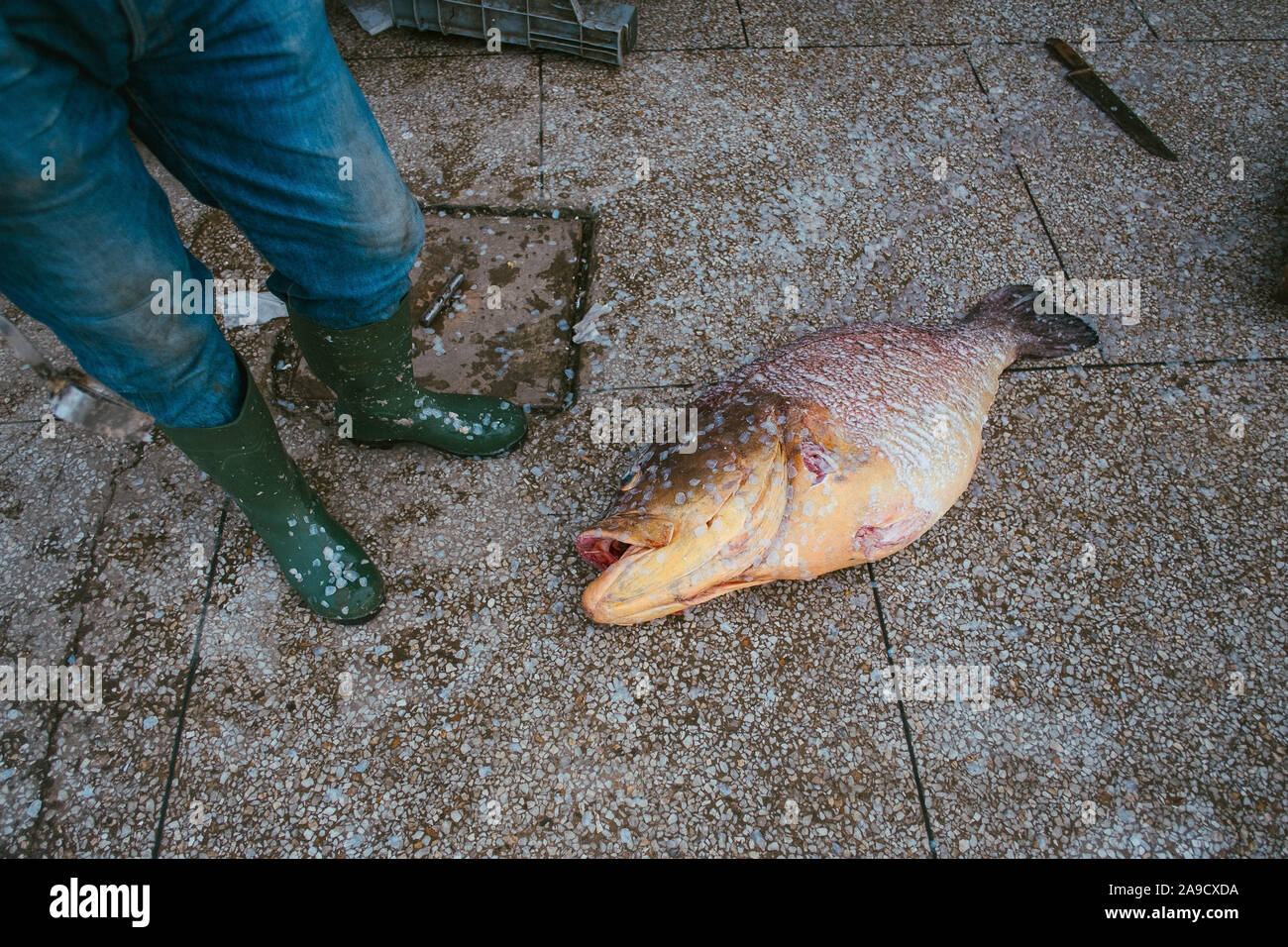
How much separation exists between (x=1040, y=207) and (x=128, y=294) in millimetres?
3404

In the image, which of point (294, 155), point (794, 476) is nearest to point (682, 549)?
point (794, 476)

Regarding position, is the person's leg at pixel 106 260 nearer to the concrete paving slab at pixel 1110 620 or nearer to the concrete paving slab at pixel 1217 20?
the concrete paving slab at pixel 1110 620

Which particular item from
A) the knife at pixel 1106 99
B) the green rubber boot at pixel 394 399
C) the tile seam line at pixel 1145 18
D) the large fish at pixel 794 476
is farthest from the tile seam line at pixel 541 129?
the tile seam line at pixel 1145 18

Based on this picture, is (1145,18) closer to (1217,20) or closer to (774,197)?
(1217,20)

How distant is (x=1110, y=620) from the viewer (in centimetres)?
238

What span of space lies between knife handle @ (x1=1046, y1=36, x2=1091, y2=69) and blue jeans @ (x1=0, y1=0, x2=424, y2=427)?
11.9 ft

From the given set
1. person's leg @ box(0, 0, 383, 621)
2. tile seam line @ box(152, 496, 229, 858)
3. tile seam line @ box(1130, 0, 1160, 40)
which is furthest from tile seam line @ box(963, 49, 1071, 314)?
tile seam line @ box(152, 496, 229, 858)

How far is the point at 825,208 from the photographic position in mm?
3389

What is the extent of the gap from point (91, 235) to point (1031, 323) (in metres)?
2.83

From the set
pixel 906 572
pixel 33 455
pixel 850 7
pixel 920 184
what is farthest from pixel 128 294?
pixel 850 7

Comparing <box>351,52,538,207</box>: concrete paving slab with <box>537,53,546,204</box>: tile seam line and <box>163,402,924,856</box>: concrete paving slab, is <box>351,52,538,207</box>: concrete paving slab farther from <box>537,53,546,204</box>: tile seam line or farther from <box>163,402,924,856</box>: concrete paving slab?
<box>163,402,924,856</box>: concrete paving slab

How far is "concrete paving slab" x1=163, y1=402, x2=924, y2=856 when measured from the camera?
2045 mm

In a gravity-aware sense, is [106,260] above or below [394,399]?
above

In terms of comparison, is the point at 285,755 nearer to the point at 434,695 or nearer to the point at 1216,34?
the point at 434,695
